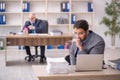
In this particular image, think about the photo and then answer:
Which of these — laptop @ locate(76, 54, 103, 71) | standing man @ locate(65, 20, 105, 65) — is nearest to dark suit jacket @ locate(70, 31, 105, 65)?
standing man @ locate(65, 20, 105, 65)

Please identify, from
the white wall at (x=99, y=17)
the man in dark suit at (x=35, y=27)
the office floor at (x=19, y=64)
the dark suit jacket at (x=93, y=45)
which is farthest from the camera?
the white wall at (x=99, y=17)

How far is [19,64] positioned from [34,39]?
0.74 meters

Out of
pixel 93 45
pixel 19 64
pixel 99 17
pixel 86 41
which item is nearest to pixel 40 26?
pixel 19 64

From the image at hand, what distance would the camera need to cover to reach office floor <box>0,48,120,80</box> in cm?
571

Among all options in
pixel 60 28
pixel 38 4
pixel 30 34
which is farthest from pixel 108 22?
pixel 30 34

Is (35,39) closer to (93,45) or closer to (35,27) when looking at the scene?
(35,27)

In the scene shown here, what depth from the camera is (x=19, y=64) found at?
6.90 m

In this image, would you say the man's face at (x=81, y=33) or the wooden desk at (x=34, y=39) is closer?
the man's face at (x=81, y=33)

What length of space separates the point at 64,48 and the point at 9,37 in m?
2.59

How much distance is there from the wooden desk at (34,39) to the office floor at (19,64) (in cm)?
55

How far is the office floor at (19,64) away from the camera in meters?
5.71

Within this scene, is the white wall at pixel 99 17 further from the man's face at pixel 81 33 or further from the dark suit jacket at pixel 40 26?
the man's face at pixel 81 33

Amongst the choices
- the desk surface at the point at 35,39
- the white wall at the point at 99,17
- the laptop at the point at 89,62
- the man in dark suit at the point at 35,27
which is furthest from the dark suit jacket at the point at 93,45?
the white wall at the point at 99,17

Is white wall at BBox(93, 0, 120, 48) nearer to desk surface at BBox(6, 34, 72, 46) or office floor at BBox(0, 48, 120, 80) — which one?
office floor at BBox(0, 48, 120, 80)
